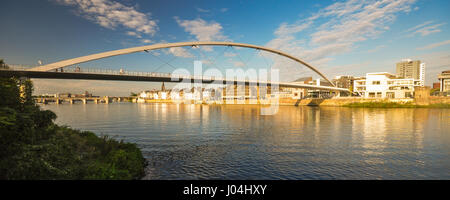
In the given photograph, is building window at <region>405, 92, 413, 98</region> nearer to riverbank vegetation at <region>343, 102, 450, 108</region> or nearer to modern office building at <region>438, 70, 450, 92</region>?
riverbank vegetation at <region>343, 102, 450, 108</region>

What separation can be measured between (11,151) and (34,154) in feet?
2.14

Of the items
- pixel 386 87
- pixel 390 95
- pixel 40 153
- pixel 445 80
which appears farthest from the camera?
pixel 445 80

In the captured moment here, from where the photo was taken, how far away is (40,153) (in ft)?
26.3

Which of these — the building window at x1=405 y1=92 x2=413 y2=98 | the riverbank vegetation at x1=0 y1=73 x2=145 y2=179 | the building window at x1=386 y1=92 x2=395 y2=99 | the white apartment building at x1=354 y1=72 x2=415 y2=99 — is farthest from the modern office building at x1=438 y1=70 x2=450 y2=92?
the riverbank vegetation at x1=0 y1=73 x2=145 y2=179

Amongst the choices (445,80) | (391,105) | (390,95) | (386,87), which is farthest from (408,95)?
(445,80)

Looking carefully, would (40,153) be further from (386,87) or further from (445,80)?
(445,80)

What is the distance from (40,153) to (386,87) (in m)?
105

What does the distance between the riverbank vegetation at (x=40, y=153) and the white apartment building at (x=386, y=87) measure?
98.7 m

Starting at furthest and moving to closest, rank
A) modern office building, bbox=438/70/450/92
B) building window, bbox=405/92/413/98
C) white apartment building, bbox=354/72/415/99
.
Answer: modern office building, bbox=438/70/450/92 → white apartment building, bbox=354/72/415/99 → building window, bbox=405/92/413/98

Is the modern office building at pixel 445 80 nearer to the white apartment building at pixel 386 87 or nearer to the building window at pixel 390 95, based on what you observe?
the white apartment building at pixel 386 87

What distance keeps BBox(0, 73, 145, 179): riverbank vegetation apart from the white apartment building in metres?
98.7

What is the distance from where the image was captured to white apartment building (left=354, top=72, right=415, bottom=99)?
77625mm

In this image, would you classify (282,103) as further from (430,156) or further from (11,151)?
(11,151)
